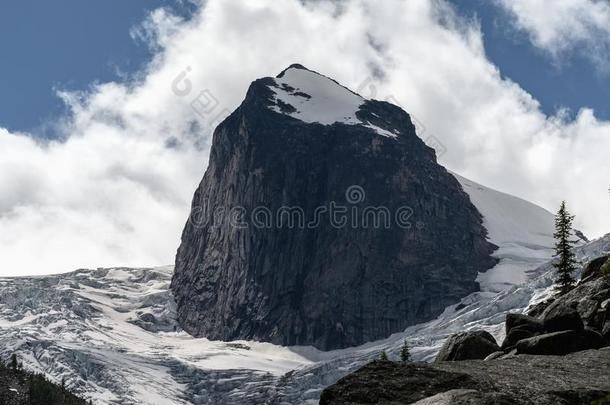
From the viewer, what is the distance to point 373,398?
23.5 m

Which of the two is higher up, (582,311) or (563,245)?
(563,245)

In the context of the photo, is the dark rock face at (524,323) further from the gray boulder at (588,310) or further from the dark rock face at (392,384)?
the dark rock face at (392,384)

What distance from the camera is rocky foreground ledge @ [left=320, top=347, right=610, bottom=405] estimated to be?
2241 centimetres

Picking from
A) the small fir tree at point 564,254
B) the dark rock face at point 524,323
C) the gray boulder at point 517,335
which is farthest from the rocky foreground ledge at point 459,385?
the small fir tree at point 564,254

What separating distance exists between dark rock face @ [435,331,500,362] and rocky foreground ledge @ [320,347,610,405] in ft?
34.9

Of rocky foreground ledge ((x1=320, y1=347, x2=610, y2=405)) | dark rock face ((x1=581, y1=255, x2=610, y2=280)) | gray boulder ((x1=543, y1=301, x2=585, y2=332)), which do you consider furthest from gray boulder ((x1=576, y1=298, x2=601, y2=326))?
dark rock face ((x1=581, y1=255, x2=610, y2=280))

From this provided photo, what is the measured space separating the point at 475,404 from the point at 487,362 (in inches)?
286

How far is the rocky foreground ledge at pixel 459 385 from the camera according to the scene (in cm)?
2241

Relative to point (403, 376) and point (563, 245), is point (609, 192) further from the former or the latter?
point (403, 376)

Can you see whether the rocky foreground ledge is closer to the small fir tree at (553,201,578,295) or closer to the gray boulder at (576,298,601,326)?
the gray boulder at (576,298,601,326)

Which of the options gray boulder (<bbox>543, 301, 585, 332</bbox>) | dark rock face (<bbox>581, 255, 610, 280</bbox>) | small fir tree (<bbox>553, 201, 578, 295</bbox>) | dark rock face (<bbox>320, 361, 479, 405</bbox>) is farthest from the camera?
small fir tree (<bbox>553, 201, 578, 295</bbox>)

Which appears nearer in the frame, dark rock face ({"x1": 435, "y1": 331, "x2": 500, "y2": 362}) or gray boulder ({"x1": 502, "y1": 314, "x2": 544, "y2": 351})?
gray boulder ({"x1": 502, "y1": 314, "x2": 544, "y2": 351})

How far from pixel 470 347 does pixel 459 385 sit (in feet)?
45.0

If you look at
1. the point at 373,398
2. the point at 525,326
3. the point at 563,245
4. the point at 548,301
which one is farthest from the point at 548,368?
the point at 563,245
